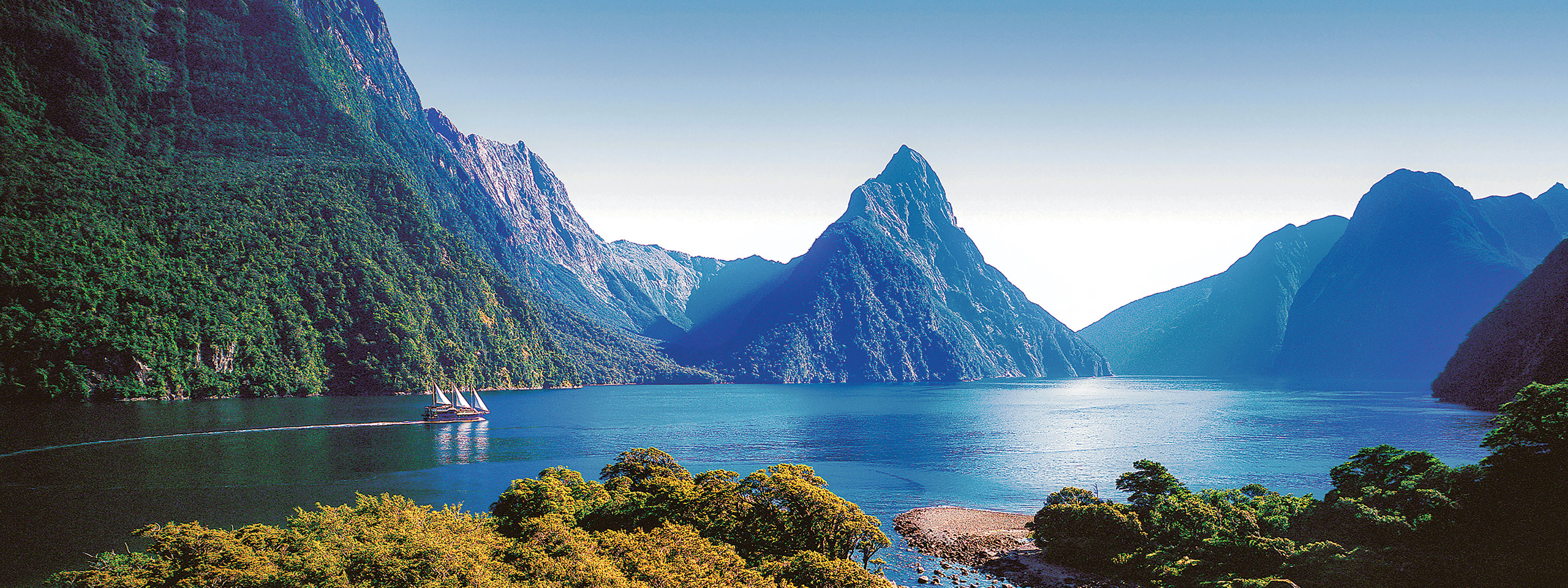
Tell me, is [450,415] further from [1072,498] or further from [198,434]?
[1072,498]

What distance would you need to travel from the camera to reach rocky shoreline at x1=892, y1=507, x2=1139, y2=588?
5322 centimetres

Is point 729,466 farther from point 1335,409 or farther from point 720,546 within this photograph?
point 1335,409

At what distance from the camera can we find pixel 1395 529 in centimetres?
4391

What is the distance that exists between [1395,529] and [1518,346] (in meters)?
153

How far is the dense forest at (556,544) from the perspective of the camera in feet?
96.3

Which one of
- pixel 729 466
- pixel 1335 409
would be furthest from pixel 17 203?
pixel 1335 409

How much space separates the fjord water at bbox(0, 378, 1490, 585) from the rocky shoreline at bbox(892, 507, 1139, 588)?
3.30 meters

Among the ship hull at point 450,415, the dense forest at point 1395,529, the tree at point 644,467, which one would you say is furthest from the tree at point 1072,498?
the ship hull at point 450,415

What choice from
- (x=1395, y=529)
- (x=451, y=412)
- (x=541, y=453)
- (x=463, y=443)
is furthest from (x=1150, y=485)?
(x=451, y=412)

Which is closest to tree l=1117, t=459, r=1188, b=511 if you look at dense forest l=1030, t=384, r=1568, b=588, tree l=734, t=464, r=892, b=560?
dense forest l=1030, t=384, r=1568, b=588

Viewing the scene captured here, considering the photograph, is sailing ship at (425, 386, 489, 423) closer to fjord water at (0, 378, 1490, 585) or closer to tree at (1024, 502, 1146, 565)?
fjord water at (0, 378, 1490, 585)

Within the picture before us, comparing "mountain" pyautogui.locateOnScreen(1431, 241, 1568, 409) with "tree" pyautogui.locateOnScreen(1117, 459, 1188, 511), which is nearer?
"tree" pyautogui.locateOnScreen(1117, 459, 1188, 511)

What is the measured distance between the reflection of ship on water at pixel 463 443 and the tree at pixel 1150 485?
81677mm

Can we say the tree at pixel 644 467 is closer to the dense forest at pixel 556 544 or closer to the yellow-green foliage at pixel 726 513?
the dense forest at pixel 556 544
